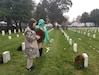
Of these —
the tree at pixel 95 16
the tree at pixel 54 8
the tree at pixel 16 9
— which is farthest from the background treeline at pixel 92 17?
the tree at pixel 16 9

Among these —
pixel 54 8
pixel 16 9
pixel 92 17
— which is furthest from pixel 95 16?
pixel 16 9

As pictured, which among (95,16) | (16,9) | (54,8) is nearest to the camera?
(16,9)

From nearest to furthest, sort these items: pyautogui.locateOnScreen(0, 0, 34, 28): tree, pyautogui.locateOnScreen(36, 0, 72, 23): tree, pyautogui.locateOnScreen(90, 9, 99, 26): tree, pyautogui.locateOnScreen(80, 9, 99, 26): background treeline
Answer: pyautogui.locateOnScreen(0, 0, 34, 28): tree, pyautogui.locateOnScreen(36, 0, 72, 23): tree, pyautogui.locateOnScreen(90, 9, 99, 26): tree, pyautogui.locateOnScreen(80, 9, 99, 26): background treeline

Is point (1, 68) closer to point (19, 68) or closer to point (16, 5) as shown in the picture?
point (19, 68)

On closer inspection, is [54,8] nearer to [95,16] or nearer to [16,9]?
[95,16]

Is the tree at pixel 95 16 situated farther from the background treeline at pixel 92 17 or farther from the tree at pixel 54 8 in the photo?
the tree at pixel 54 8

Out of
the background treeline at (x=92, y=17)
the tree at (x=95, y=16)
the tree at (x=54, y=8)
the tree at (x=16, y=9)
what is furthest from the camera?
the background treeline at (x=92, y=17)

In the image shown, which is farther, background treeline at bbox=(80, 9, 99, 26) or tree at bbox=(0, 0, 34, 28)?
background treeline at bbox=(80, 9, 99, 26)

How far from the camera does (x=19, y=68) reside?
30.1 feet

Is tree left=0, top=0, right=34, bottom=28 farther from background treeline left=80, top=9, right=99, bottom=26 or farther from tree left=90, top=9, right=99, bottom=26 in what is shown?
background treeline left=80, top=9, right=99, bottom=26

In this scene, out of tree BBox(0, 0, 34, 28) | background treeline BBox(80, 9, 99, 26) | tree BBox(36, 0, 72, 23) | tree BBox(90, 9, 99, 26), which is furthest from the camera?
background treeline BBox(80, 9, 99, 26)

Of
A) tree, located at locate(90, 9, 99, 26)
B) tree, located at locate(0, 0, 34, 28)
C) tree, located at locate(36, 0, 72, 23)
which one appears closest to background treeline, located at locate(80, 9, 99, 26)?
tree, located at locate(90, 9, 99, 26)

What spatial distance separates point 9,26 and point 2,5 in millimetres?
5180

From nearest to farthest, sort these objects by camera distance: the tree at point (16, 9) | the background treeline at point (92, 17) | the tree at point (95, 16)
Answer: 1. the tree at point (16, 9)
2. the tree at point (95, 16)
3. the background treeline at point (92, 17)
